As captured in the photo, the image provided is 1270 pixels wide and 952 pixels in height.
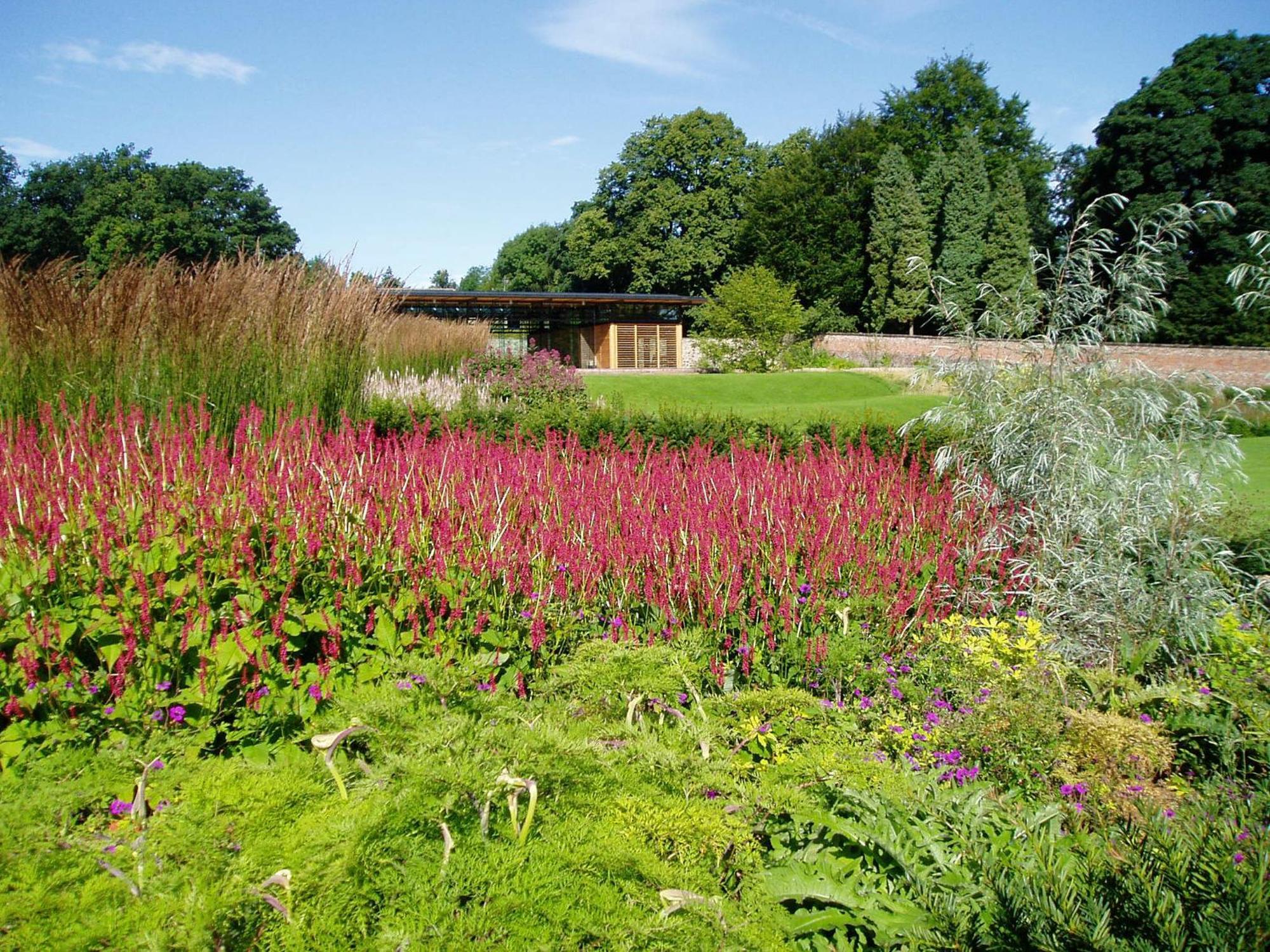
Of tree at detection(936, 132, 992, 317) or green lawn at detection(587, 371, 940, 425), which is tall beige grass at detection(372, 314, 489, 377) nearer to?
green lawn at detection(587, 371, 940, 425)

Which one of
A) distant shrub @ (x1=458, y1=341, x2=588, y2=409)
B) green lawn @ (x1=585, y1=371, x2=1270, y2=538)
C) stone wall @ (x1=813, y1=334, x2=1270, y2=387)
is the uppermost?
stone wall @ (x1=813, y1=334, x2=1270, y2=387)

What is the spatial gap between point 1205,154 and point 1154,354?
41.2 ft

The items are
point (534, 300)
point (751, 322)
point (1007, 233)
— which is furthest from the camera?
point (1007, 233)

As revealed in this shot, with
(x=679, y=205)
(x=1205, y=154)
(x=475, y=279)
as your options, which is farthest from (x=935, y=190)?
(x=475, y=279)

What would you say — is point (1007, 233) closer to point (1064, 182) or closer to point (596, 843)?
point (1064, 182)

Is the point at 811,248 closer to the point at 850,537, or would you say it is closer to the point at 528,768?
the point at 850,537

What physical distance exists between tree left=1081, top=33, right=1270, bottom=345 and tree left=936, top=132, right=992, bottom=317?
556 centimetres

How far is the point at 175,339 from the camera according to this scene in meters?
5.86

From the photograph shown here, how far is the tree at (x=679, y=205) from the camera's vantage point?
4556cm

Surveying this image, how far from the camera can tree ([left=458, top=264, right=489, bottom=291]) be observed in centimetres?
11994

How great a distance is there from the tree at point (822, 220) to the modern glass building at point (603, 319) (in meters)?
6.69

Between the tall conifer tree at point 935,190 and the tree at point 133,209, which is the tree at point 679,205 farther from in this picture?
the tree at point 133,209

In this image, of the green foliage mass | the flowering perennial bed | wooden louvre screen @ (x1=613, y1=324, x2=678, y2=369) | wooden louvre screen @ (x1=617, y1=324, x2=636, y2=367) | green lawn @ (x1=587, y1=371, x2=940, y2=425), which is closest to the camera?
the green foliage mass

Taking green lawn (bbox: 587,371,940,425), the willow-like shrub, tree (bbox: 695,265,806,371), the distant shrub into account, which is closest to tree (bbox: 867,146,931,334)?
tree (bbox: 695,265,806,371)
